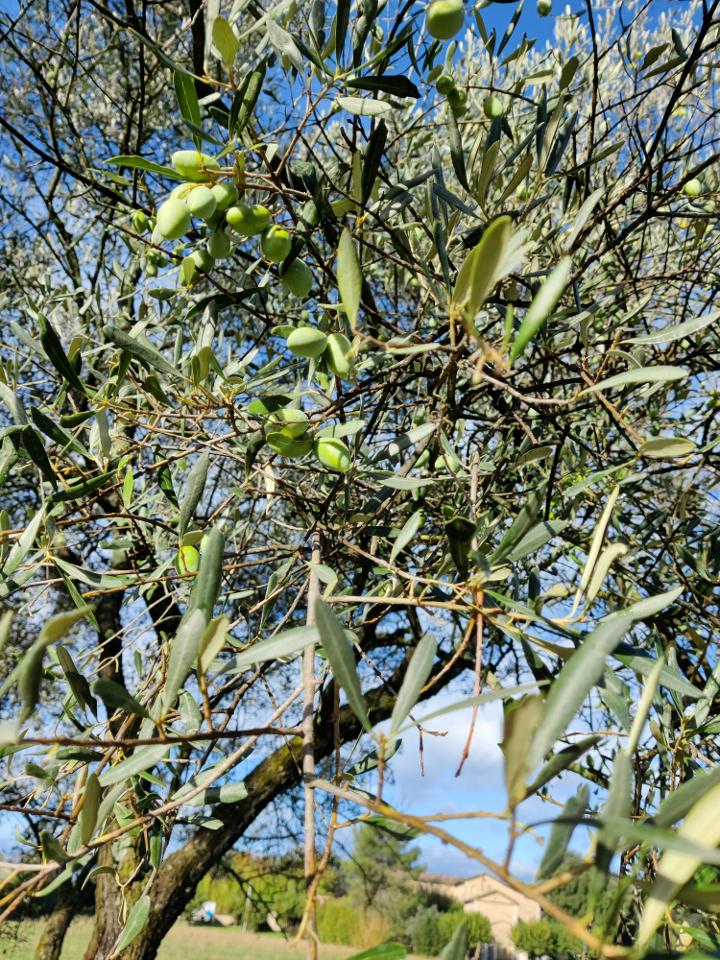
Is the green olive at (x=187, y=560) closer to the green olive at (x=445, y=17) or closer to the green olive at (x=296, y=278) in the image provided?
the green olive at (x=296, y=278)

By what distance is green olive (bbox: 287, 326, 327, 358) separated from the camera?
97 cm

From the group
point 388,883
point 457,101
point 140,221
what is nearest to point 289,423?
point 457,101

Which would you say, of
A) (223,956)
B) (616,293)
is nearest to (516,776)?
(616,293)

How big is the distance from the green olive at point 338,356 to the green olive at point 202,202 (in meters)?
0.23

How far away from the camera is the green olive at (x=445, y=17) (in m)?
1.07

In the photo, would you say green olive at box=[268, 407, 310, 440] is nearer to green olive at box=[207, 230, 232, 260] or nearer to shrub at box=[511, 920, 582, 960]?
green olive at box=[207, 230, 232, 260]

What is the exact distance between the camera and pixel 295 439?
1.03 m

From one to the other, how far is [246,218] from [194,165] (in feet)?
0.30

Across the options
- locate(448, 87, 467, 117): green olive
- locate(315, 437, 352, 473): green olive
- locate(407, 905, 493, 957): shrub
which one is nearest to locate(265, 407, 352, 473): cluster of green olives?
locate(315, 437, 352, 473): green olive

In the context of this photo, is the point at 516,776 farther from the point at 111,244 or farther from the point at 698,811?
the point at 111,244

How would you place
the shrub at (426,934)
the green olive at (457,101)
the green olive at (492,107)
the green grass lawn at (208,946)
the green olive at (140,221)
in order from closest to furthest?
the green olive at (457,101)
the green olive at (492,107)
the green olive at (140,221)
the green grass lawn at (208,946)
the shrub at (426,934)

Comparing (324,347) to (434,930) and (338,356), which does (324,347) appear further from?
(434,930)

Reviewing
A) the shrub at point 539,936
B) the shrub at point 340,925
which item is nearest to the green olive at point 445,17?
the shrub at point 539,936

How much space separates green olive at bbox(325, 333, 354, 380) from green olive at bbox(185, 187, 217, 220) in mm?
226
